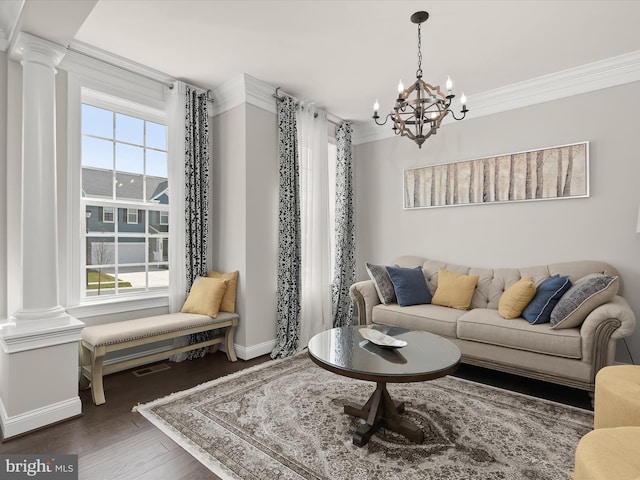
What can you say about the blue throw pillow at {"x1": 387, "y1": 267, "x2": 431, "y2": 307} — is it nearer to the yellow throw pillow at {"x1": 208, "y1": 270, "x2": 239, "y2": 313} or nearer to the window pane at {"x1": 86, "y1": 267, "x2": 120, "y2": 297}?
the yellow throw pillow at {"x1": 208, "y1": 270, "x2": 239, "y2": 313}

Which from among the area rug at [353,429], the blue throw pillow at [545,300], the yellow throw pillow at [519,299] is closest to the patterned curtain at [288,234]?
the area rug at [353,429]

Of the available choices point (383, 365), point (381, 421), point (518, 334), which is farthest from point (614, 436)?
point (518, 334)

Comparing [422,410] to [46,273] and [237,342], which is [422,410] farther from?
[46,273]

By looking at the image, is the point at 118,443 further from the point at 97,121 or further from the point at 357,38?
the point at 357,38

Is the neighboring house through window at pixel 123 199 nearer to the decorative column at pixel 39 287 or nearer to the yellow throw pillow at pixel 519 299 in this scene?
the decorative column at pixel 39 287

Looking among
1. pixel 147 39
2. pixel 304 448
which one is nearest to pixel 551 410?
pixel 304 448

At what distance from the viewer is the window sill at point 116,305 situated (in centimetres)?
311

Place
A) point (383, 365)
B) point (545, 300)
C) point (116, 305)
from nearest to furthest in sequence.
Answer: point (383, 365) → point (545, 300) → point (116, 305)

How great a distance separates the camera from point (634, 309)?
3275 millimetres

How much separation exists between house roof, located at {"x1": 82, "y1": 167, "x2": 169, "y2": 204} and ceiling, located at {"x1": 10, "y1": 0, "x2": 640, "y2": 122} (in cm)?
105

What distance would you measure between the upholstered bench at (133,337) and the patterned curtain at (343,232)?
5.33 feet

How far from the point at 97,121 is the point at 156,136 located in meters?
0.55

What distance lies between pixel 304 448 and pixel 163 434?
0.90 meters

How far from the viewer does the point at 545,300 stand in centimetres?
309
